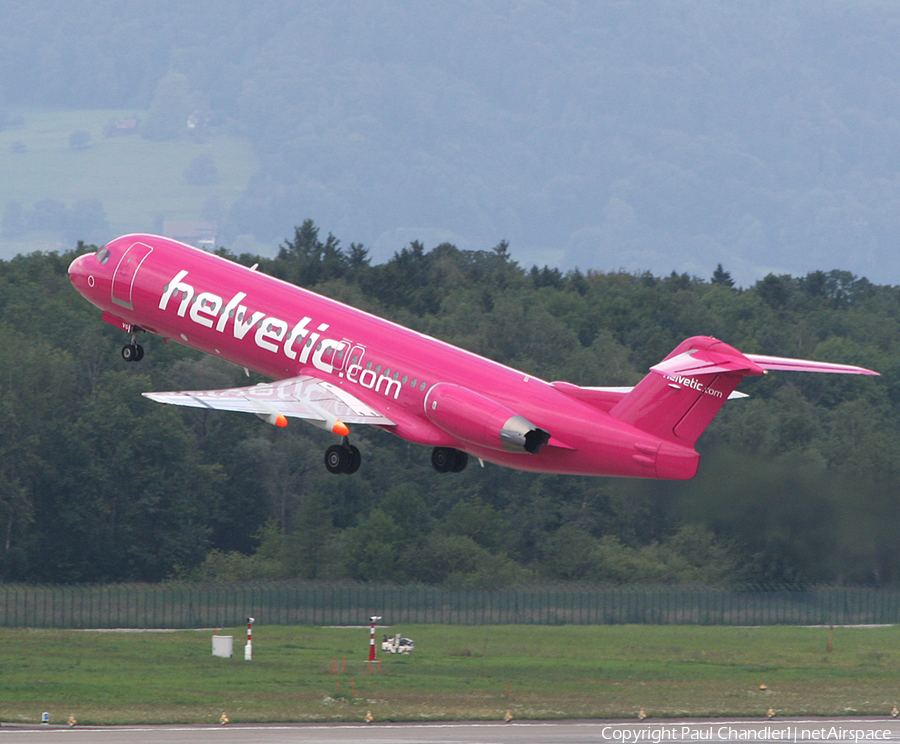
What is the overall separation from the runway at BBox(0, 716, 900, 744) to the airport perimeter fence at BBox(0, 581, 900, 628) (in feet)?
70.6

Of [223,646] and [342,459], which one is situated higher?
[342,459]

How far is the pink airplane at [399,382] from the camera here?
4475 cm

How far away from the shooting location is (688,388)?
146 ft

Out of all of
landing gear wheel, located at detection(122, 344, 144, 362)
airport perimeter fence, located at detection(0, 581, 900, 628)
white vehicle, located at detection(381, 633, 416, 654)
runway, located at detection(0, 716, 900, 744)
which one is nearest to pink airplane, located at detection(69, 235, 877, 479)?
landing gear wheel, located at detection(122, 344, 144, 362)

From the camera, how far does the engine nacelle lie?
4497 centimetres

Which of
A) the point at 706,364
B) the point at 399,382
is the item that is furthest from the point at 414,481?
the point at 706,364

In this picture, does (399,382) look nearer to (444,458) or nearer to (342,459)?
(342,459)

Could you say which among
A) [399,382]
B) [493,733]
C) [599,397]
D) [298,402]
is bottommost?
[493,733]

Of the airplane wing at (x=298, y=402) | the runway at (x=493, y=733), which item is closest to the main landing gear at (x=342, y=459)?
the airplane wing at (x=298, y=402)

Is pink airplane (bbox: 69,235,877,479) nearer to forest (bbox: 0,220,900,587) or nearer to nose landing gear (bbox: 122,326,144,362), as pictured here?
nose landing gear (bbox: 122,326,144,362)

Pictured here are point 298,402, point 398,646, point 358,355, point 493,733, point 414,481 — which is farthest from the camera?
point 414,481

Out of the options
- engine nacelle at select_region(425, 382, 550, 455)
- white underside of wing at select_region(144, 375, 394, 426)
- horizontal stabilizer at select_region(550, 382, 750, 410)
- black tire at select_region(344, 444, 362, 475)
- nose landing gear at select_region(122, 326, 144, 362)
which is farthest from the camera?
nose landing gear at select_region(122, 326, 144, 362)

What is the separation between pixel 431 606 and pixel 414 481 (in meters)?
42.8

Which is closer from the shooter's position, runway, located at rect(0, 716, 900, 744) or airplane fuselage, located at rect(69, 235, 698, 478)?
runway, located at rect(0, 716, 900, 744)
